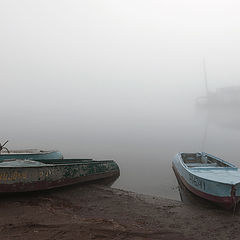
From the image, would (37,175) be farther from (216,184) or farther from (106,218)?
(216,184)

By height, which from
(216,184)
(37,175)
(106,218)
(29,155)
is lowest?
(106,218)

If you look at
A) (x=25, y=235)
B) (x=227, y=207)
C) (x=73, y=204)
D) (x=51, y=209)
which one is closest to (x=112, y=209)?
(x=73, y=204)

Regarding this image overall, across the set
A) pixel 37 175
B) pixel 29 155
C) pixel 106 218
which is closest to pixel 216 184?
pixel 106 218

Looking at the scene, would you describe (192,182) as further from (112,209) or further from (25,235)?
(25,235)

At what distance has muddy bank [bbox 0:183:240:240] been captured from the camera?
671cm

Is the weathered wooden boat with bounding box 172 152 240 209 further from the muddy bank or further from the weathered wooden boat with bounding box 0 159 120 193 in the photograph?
the weathered wooden boat with bounding box 0 159 120 193

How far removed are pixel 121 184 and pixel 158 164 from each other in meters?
7.70

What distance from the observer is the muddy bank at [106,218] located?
671 centimetres

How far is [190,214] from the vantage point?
29.6 feet

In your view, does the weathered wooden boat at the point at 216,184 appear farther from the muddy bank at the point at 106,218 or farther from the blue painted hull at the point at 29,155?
the blue painted hull at the point at 29,155

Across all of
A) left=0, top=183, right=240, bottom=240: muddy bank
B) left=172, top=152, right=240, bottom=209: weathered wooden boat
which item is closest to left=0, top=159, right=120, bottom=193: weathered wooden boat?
left=0, top=183, right=240, bottom=240: muddy bank

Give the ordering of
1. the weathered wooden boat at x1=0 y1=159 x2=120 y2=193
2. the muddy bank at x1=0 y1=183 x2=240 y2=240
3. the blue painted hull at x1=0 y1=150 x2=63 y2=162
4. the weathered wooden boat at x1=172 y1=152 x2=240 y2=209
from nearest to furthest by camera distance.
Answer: the muddy bank at x1=0 y1=183 x2=240 y2=240 → the weathered wooden boat at x1=172 y1=152 x2=240 y2=209 → the weathered wooden boat at x1=0 y1=159 x2=120 y2=193 → the blue painted hull at x1=0 y1=150 x2=63 y2=162

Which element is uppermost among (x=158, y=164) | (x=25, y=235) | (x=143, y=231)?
(x=25, y=235)

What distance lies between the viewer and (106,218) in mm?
8195
